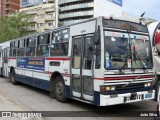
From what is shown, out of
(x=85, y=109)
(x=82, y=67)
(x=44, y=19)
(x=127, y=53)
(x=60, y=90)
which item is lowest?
(x=85, y=109)

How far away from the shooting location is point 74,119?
27.6ft

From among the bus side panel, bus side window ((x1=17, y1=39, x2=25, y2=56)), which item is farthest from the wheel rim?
bus side window ((x1=17, y1=39, x2=25, y2=56))

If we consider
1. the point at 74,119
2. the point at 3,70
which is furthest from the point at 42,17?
the point at 74,119

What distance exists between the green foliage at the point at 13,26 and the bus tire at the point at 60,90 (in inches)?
2140

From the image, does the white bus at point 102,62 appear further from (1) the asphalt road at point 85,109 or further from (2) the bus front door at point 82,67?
(1) the asphalt road at point 85,109

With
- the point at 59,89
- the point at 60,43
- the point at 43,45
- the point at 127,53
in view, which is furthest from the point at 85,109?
the point at 43,45

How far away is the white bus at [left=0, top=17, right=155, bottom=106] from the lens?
28.0 feet

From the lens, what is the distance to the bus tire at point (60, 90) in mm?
10922

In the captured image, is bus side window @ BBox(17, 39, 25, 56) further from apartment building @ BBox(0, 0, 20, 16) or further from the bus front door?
apartment building @ BBox(0, 0, 20, 16)

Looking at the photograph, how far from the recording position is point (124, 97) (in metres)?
8.66

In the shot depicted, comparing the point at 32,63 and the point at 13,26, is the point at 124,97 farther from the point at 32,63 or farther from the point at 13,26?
the point at 13,26

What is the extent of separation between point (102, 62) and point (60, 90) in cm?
326

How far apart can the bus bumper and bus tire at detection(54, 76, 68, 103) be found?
2800 millimetres

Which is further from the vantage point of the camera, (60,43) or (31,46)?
(31,46)
